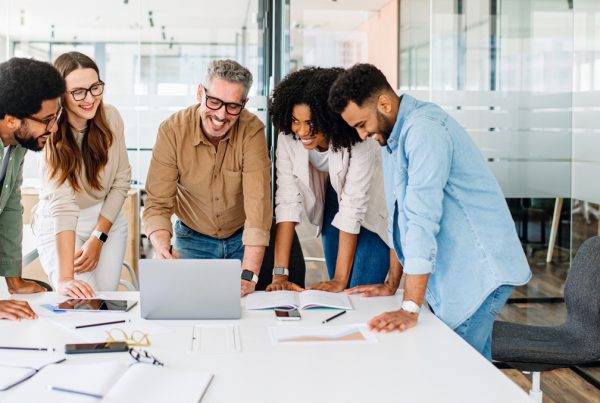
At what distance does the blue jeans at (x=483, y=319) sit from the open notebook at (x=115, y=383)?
90 cm

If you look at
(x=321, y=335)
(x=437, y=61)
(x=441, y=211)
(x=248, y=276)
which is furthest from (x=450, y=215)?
(x=437, y=61)

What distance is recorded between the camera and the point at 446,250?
2115 millimetres

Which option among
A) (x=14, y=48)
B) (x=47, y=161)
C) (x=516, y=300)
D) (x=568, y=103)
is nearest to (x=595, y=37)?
(x=568, y=103)

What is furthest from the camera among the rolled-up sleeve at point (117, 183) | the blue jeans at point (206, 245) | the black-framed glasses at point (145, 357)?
the blue jeans at point (206, 245)

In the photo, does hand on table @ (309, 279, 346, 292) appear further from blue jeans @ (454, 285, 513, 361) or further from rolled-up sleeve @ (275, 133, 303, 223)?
blue jeans @ (454, 285, 513, 361)

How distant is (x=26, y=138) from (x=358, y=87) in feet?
3.19

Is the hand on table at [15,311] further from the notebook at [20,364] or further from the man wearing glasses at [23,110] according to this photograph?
the notebook at [20,364]

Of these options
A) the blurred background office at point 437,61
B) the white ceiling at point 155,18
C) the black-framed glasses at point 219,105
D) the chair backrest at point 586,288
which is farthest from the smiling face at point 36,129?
the white ceiling at point 155,18

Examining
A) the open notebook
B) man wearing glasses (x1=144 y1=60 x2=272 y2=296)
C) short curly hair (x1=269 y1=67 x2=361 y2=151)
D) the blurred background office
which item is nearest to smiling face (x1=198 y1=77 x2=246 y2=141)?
man wearing glasses (x1=144 y1=60 x2=272 y2=296)

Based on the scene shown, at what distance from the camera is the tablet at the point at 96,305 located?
2150 mm

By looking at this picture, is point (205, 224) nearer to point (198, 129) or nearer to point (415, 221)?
point (198, 129)

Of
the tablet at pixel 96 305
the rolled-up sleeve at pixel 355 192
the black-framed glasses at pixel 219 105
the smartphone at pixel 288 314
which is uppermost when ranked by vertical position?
the black-framed glasses at pixel 219 105

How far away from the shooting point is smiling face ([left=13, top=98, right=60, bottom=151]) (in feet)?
6.64

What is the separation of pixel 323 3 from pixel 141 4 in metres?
1.32
